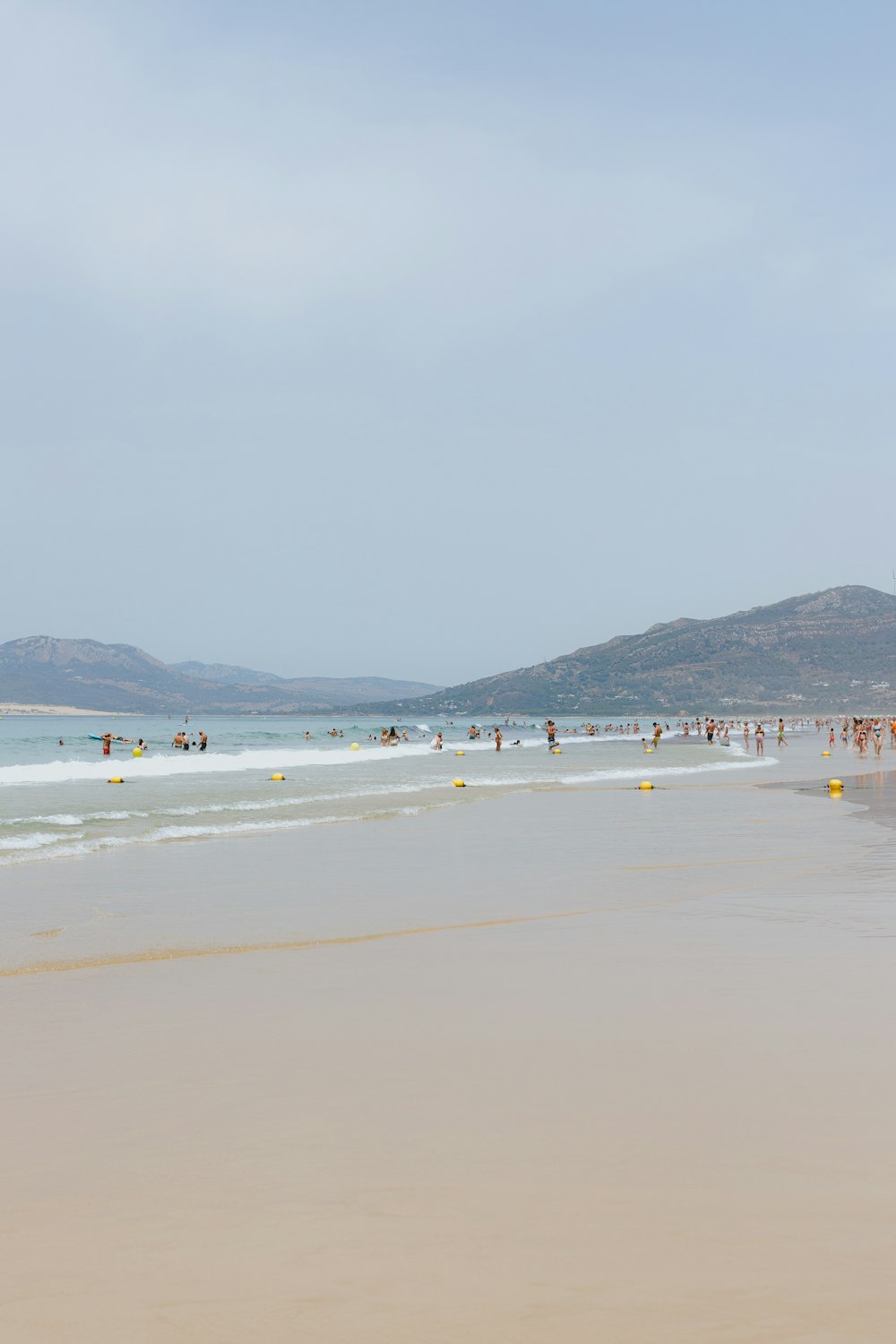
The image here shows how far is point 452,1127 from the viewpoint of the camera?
5.39m

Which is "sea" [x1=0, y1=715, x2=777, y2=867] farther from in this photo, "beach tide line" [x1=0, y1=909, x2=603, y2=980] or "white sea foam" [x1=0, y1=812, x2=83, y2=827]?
"beach tide line" [x1=0, y1=909, x2=603, y2=980]

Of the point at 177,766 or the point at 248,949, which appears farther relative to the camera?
the point at 177,766

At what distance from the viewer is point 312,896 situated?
Result: 44.3 ft

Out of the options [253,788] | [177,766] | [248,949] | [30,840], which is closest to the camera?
[248,949]

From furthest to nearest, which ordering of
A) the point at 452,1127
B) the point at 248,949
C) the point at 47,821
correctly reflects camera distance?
the point at 47,821 → the point at 248,949 → the point at 452,1127

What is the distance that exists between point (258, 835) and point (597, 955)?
39.8 feet

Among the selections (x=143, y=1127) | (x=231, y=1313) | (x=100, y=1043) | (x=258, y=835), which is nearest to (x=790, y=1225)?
(x=231, y=1313)

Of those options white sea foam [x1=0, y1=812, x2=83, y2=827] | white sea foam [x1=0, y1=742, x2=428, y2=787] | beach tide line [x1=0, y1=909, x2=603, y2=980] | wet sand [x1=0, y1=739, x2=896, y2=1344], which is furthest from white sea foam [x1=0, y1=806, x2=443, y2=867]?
white sea foam [x1=0, y1=742, x2=428, y2=787]

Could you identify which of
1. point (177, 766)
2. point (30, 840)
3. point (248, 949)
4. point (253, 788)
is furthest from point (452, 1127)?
point (177, 766)

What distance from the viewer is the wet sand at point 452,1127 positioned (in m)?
3.79

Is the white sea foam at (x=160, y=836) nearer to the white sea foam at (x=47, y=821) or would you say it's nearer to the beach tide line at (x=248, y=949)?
the white sea foam at (x=47, y=821)

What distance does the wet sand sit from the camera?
3785 millimetres

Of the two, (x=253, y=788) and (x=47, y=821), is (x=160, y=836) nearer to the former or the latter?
(x=47, y=821)

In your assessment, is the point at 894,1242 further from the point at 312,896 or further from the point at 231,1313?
the point at 312,896
